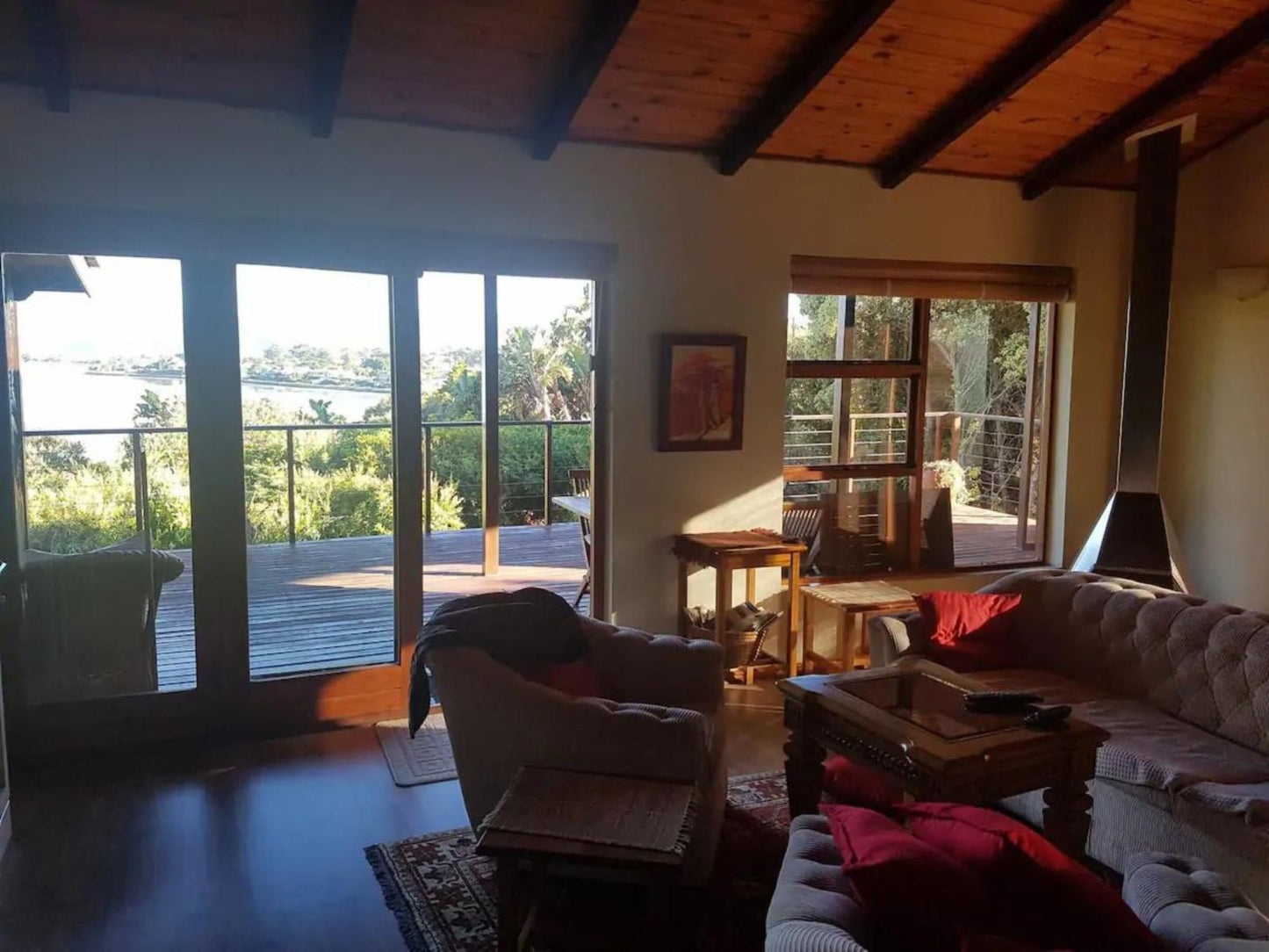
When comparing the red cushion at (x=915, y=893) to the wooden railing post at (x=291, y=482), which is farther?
the wooden railing post at (x=291, y=482)

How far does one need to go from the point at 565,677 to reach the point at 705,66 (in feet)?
8.06

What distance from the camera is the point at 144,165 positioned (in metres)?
3.73

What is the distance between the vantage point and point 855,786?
3309mm

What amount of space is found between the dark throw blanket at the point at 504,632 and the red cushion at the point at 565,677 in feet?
0.09

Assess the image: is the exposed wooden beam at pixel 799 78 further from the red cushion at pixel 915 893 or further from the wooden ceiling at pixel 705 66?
the red cushion at pixel 915 893

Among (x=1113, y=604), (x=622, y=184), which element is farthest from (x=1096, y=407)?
(x=622, y=184)

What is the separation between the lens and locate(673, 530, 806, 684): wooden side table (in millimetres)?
4504

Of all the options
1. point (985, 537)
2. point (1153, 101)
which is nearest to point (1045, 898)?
point (1153, 101)

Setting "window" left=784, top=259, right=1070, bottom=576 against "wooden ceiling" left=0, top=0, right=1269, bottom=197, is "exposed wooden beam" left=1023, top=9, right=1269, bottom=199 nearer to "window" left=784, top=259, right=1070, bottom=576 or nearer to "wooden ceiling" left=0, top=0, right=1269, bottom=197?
"wooden ceiling" left=0, top=0, right=1269, bottom=197

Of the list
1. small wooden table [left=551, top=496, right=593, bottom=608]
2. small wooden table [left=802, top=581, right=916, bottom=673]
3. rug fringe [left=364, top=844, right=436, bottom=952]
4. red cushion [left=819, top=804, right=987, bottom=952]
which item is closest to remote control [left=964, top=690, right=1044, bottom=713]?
red cushion [left=819, top=804, right=987, bottom=952]

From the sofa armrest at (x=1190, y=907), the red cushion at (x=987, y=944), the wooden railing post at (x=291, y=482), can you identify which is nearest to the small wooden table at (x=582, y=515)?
the wooden railing post at (x=291, y=482)

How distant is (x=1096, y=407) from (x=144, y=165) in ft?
15.9

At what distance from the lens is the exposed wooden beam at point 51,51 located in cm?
317

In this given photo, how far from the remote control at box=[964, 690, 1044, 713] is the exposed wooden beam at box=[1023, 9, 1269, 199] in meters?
3.04
